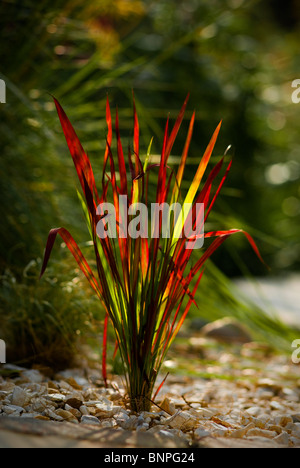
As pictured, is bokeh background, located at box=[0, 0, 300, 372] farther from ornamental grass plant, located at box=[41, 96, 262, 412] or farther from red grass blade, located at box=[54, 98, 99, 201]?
ornamental grass plant, located at box=[41, 96, 262, 412]

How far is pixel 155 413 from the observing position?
1.08 metres

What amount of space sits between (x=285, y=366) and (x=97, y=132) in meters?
1.10

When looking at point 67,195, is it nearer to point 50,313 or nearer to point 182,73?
point 50,313

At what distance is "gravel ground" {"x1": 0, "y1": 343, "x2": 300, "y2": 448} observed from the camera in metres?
0.91

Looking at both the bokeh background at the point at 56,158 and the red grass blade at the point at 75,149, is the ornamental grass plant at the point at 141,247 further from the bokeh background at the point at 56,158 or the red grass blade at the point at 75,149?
the bokeh background at the point at 56,158

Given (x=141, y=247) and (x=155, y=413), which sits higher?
(x=141, y=247)

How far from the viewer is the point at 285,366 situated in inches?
76.1

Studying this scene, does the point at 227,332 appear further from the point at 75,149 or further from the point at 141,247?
the point at 75,149

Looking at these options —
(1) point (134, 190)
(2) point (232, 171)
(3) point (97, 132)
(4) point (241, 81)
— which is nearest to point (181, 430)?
(1) point (134, 190)

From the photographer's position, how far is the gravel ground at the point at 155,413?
0.91 meters

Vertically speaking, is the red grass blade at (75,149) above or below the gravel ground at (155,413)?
above

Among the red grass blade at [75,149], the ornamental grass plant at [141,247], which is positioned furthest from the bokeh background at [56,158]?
the ornamental grass plant at [141,247]

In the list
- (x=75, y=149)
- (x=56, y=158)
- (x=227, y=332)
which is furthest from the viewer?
(x=227, y=332)

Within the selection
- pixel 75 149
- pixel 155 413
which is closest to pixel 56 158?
pixel 75 149
